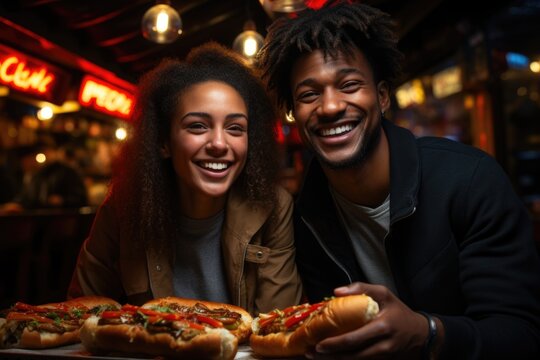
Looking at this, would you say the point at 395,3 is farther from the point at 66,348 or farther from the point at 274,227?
the point at 66,348

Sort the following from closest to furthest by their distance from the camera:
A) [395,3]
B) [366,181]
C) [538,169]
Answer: [366,181] < [395,3] < [538,169]

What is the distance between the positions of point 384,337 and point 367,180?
1.11 meters

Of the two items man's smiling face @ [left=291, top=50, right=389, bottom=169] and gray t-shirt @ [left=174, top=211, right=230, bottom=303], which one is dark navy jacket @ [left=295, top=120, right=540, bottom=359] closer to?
man's smiling face @ [left=291, top=50, right=389, bottom=169]

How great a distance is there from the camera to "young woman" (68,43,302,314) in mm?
2738

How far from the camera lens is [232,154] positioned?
107 inches

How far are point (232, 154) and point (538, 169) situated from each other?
30.7 feet

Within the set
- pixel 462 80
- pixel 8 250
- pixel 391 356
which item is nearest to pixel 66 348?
pixel 391 356

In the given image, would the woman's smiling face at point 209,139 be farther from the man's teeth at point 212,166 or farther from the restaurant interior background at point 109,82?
the restaurant interior background at point 109,82

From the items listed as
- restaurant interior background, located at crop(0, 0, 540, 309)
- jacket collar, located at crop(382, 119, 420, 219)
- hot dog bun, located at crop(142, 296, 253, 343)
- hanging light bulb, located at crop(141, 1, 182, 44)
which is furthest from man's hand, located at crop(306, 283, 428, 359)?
hanging light bulb, located at crop(141, 1, 182, 44)

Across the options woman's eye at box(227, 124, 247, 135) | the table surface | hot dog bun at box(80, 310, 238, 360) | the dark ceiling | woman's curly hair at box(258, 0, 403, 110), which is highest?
the dark ceiling

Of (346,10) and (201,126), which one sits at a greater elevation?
(346,10)

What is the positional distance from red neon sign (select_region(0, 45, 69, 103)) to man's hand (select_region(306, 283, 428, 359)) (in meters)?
6.15

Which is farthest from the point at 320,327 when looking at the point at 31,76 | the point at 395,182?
the point at 31,76

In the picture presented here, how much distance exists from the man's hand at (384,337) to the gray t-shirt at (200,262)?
3.98 ft
